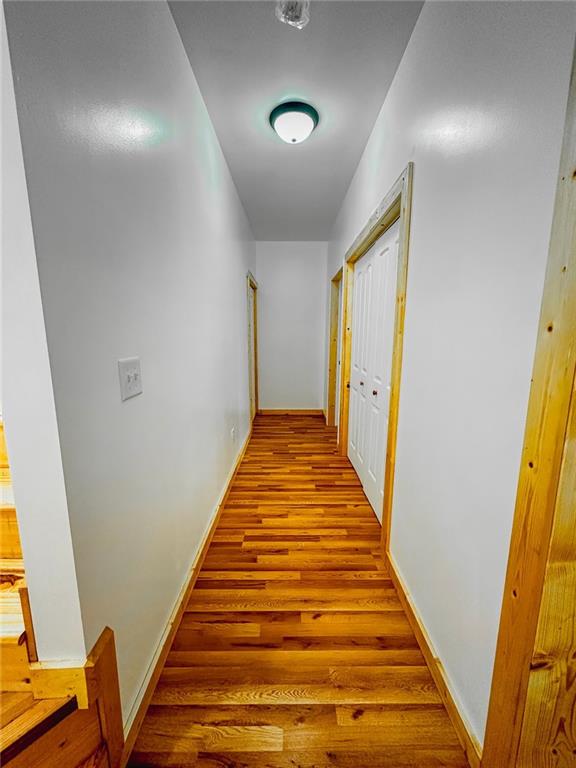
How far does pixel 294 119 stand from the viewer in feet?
5.44

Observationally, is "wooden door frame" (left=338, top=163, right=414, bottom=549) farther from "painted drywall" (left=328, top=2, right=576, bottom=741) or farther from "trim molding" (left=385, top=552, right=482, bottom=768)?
"trim molding" (left=385, top=552, right=482, bottom=768)

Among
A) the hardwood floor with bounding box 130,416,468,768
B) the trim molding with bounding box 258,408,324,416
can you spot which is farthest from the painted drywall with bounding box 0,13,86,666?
the trim molding with bounding box 258,408,324,416

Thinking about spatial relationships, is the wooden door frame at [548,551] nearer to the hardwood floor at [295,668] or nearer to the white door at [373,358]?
the hardwood floor at [295,668]

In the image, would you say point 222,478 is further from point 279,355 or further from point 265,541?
point 279,355

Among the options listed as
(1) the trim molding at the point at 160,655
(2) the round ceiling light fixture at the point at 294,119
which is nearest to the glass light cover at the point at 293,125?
(2) the round ceiling light fixture at the point at 294,119

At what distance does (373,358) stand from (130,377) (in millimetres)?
1659

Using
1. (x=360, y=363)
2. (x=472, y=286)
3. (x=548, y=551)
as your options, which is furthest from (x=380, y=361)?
(x=548, y=551)

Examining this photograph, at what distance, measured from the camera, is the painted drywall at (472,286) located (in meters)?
0.67

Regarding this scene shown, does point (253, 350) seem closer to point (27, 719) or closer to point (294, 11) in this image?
point (294, 11)

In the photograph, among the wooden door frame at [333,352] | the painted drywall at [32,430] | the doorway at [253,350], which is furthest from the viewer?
the doorway at [253,350]

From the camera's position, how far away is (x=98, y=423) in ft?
2.54

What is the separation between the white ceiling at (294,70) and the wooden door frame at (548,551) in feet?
3.97

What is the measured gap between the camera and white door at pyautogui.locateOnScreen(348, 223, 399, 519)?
1.81 m

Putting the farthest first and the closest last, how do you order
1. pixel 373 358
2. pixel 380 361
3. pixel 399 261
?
pixel 373 358 → pixel 380 361 → pixel 399 261
